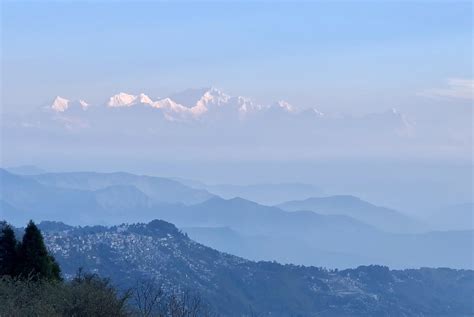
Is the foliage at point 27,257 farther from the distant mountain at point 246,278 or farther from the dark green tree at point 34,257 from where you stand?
the distant mountain at point 246,278

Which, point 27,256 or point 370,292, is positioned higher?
point 27,256

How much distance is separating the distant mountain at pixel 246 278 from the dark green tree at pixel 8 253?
46.9 meters

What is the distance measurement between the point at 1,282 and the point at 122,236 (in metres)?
79.9

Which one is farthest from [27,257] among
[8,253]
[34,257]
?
[8,253]

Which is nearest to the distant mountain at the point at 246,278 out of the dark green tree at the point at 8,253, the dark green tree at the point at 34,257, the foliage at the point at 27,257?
the dark green tree at the point at 8,253

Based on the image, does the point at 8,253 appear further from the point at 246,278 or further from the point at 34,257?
the point at 246,278

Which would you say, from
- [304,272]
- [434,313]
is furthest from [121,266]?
[434,313]

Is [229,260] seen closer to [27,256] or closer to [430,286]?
[430,286]

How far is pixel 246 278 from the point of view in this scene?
102062mm

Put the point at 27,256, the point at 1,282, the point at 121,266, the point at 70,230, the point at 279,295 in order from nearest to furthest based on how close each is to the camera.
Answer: the point at 1,282 < the point at 27,256 < the point at 121,266 < the point at 279,295 < the point at 70,230

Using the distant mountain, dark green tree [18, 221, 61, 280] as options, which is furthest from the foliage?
the distant mountain

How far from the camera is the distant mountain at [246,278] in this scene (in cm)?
9056

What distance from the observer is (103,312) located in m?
25.5

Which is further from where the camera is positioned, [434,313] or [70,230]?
[70,230]
